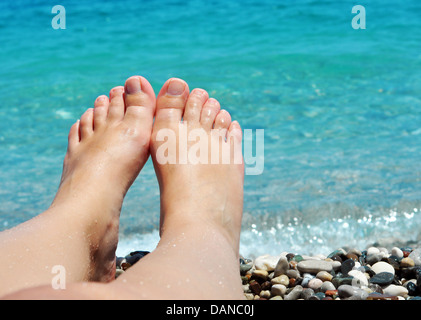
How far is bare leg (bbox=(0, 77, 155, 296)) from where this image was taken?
4.85 feet

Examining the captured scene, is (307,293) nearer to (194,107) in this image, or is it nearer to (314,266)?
(314,266)

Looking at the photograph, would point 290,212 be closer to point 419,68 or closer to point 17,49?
point 419,68

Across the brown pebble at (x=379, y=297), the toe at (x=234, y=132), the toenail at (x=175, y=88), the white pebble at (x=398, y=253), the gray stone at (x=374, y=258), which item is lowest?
the brown pebble at (x=379, y=297)

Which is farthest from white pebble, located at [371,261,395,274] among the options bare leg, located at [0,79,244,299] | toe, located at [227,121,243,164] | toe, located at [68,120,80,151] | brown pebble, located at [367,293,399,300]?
toe, located at [68,120,80,151]

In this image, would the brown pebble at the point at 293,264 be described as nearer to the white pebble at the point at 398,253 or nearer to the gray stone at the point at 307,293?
the gray stone at the point at 307,293

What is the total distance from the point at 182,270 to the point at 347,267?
2.89ft

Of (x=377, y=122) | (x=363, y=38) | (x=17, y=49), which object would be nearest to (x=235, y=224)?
(x=377, y=122)

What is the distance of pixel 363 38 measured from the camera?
5820mm

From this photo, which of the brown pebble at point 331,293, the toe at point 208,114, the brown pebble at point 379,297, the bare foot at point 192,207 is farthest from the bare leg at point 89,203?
the brown pebble at point 379,297

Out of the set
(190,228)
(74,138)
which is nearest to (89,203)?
(190,228)

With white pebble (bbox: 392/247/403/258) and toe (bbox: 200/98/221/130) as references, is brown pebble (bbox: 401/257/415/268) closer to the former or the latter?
white pebble (bbox: 392/247/403/258)

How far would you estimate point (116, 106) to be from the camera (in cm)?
247

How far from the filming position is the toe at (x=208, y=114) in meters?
2.40

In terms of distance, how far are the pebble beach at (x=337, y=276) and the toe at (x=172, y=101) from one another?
24.8 inches
